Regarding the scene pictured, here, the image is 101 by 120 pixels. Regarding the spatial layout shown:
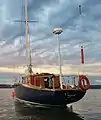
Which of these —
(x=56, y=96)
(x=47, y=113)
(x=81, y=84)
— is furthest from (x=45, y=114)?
(x=81, y=84)

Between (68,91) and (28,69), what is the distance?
1634 cm

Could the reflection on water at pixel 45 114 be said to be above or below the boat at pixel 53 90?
below

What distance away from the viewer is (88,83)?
121ft

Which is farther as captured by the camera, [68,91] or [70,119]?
[68,91]

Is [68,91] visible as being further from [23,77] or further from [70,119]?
[23,77]

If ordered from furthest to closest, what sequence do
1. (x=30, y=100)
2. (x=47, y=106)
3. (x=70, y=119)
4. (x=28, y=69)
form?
(x=28, y=69), (x=30, y=100), (x=47, y=106), (x=70, y=119)

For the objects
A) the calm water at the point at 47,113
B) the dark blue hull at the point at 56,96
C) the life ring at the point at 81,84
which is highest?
the life ring at the point at 81,84

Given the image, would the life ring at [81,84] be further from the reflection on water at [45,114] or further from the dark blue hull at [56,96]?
the reflection on water at [45,114]

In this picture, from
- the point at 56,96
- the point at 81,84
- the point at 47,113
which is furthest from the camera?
the point at 81,84

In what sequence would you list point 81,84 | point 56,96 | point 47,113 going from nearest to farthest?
1. point 47,113
2. point 56,96
3. point 81,84

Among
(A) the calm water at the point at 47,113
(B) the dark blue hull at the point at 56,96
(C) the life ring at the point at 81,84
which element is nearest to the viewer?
(A) the calm water at the point at 47,113

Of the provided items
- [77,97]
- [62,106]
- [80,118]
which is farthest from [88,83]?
[80,118]

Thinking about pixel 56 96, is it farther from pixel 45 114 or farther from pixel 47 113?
pixel 45 114

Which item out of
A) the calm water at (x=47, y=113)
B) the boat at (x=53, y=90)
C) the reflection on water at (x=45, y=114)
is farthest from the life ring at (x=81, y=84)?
the reflection on water at (x=45, y=114)
